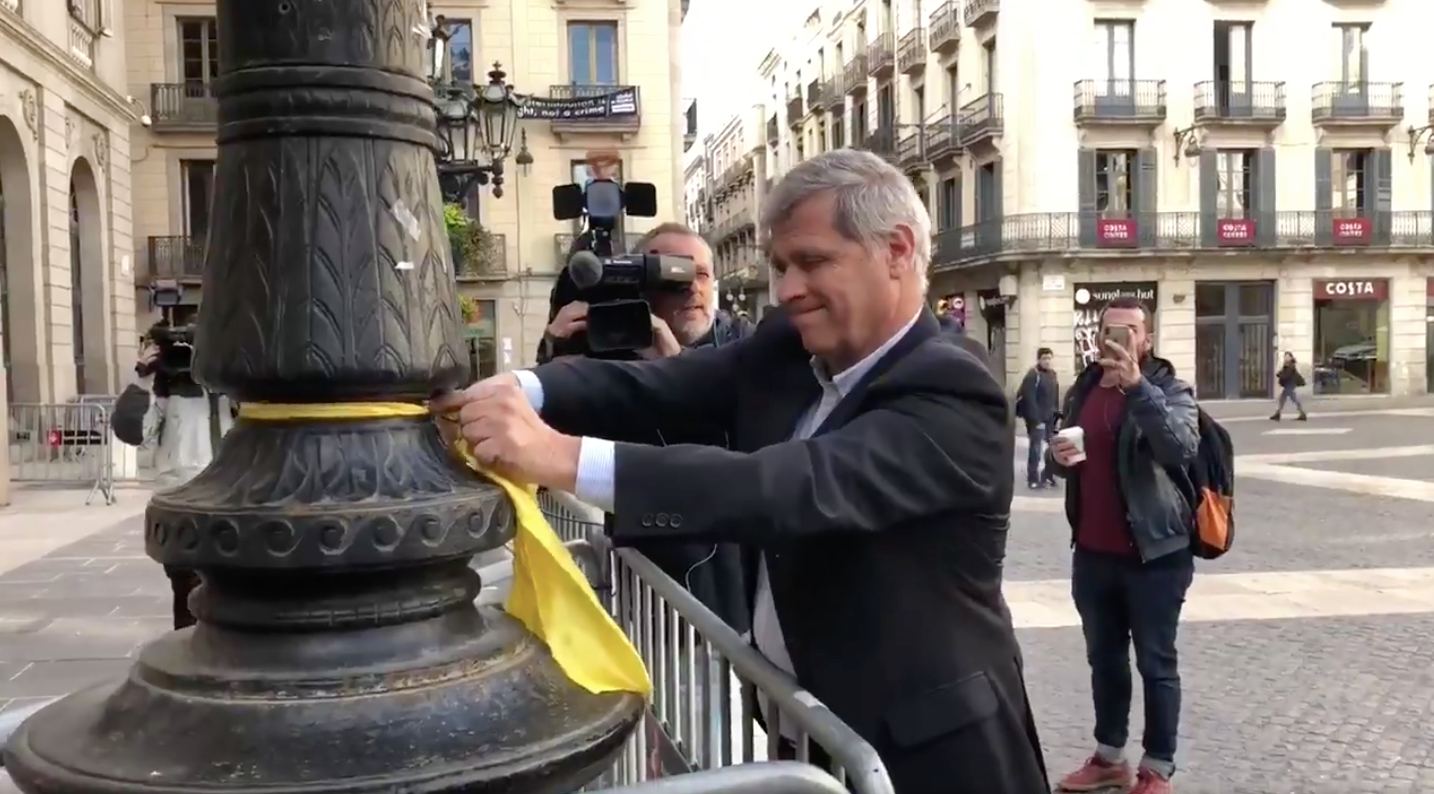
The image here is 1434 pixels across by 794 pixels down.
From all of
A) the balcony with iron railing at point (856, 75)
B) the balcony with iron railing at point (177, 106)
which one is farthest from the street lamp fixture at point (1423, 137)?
the balcony with iron railing at point (177, 106)

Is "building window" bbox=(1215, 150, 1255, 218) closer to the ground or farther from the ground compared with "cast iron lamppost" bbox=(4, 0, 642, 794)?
farther from the ground

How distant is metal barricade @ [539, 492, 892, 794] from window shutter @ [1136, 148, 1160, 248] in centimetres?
3445

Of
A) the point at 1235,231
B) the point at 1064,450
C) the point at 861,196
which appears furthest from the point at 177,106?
the point at 861,196

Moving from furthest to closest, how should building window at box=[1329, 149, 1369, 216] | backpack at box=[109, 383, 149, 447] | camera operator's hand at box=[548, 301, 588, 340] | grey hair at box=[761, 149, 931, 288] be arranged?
building window at box=[1329, 149, 1369, 216], backpack at box=[109, 383, 149, 447], camera operator's hand at box=[548, 301, 588, 340], grey hair at box=[761, 149, 931, 288]

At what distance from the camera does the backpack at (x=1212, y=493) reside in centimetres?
497

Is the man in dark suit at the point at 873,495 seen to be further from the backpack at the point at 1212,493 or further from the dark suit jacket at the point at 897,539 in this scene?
the backpack at the point at 1212,493

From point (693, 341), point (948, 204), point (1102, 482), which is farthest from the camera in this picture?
point (948, 204)

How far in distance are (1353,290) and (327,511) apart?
131 ft

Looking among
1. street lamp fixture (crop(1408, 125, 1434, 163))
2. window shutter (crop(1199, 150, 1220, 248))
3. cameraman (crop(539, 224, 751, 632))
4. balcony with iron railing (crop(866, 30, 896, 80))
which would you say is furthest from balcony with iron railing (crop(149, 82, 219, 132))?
street lamp fixture (crop(1408, 125, 1434, 163))

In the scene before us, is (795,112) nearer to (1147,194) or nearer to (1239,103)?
(1147,194)

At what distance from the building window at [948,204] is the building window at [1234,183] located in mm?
7741

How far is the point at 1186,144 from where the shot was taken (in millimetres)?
35562

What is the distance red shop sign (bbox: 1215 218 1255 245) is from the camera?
35.3m

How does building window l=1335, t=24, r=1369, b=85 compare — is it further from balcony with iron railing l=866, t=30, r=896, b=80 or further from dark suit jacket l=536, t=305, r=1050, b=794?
dark suit jacket l=536, t=305, r=1050, b=794
